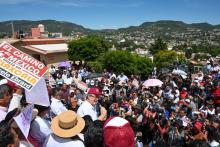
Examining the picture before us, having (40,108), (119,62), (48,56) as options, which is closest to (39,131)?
(40,108)

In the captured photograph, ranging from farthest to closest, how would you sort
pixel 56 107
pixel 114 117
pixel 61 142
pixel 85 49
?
pixel 85 49 → pixel 56 107 → pixel 61 142 → pixel 114 117

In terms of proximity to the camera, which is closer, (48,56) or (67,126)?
(67,126)

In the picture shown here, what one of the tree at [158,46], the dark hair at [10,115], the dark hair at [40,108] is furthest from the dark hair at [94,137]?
the tree at [158,46]

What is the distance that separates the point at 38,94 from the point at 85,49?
5046 cm

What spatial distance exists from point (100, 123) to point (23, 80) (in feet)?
3.19

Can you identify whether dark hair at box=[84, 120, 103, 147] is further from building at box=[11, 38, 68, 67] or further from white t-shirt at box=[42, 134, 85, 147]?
building at box=[11, 38, 68, 67]

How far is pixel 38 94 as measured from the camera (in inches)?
160

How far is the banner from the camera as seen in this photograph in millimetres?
3766

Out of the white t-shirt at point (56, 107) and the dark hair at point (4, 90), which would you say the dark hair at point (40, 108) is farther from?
the white t-shirt at point (56, 107)

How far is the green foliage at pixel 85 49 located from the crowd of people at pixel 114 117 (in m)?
30.8

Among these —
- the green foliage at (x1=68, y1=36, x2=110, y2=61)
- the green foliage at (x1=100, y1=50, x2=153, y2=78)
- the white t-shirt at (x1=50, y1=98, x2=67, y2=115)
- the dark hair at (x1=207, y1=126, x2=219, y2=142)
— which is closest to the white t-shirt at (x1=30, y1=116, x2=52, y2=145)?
the white t-shirt at (x1=50, y1=98, x2=67, y2=115)

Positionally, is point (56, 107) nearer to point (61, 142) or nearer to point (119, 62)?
point (61, 142)

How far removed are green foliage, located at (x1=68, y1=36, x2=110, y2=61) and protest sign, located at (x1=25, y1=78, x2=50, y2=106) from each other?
47635 mm

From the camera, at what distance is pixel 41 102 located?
13.5 ft
